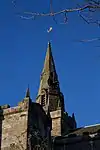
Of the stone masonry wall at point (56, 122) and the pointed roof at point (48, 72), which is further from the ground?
the pointed roof at point (48, 72)

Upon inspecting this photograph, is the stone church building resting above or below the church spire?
below

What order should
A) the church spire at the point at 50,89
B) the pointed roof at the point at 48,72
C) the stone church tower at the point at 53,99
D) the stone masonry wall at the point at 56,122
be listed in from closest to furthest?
the stone masonry wall at the point at 56,122, the stone church tower at the point at 53,99, the church spire at the point at 50,89, the pointed roof at the point at 48,72

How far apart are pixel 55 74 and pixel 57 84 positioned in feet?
8.30

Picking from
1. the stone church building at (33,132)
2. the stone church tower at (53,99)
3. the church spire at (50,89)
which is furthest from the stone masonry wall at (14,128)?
the church spire at (50,89)

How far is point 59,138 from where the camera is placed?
121 feet

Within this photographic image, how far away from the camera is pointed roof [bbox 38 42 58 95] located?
52.2 meters

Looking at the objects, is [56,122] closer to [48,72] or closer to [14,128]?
[48,72]

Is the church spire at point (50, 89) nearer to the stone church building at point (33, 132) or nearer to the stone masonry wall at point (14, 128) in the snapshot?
the stone church building at point (33, 132)

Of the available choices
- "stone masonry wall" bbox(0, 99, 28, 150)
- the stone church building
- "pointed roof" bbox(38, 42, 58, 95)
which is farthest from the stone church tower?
"stone masonry wall" bbox(0, 99, 28, 150)

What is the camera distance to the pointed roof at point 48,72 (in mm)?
Answer: 52188

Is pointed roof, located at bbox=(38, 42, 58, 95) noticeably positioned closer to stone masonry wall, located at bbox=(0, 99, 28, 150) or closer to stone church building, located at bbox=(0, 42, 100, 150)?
stone church building, located at bbox=(0, 42, 100, 150)

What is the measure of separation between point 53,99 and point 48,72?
16.8 feet

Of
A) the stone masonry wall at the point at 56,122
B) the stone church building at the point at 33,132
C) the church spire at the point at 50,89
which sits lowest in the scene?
the stone church building at the point at 33,132

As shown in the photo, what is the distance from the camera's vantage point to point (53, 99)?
165ft
